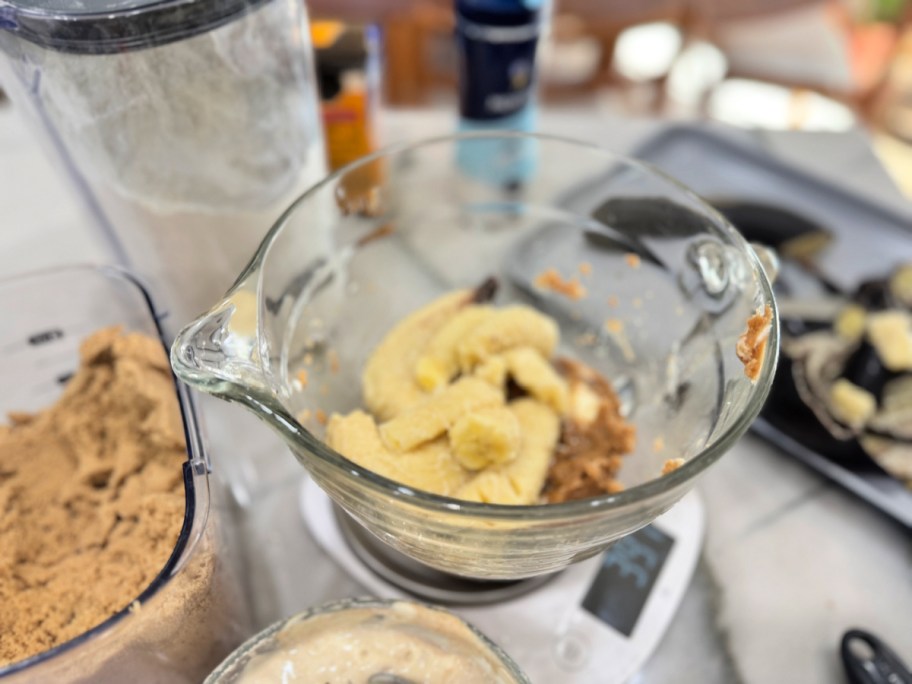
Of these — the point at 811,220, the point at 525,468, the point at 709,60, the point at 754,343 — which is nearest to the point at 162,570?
the point at 525,468

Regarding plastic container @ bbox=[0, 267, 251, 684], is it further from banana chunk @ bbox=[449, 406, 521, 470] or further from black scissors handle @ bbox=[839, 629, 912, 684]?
black scissors handle @ bbox=[839, 629, 912, 684]

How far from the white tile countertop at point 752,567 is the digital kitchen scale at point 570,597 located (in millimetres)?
16

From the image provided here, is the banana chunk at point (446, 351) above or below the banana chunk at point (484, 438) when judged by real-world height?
below

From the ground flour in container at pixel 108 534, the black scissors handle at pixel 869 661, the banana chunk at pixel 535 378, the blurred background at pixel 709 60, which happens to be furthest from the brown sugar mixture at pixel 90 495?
the blurred background at pixel 709 60

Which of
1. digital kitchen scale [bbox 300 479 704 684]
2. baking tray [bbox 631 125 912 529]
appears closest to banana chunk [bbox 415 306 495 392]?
digital kitchen scale [bbox 300 479 704 684]

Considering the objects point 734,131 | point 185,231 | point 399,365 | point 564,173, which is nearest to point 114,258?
point 185,231

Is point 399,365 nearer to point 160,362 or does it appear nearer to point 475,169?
point 160,362

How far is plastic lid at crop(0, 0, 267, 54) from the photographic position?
39 centimetres

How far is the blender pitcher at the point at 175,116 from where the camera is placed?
40 centimetres

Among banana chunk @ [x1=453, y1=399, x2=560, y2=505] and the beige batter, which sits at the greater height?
banana chunk @ [x1=453, y1=399, x2=560, y2=505]

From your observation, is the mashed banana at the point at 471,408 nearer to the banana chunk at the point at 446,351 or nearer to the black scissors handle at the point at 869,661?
the banana chunk at the point at 446,351

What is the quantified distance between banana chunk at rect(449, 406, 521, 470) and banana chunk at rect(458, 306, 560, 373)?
0.07 meters

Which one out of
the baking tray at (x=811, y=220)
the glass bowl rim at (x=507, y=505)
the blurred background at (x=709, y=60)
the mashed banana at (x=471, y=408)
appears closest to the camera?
the glass bowl rim at (x=507, y=505)

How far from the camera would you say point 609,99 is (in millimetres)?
1566
